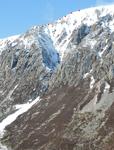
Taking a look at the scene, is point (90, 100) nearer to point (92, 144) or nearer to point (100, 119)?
point (100, 119)

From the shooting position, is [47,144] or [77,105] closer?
[47,144]

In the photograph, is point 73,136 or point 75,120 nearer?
point 73,136

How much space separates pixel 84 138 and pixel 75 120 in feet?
64.1

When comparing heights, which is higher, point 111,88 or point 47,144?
point 111,88

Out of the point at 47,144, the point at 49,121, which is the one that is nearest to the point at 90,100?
the point at 49,121

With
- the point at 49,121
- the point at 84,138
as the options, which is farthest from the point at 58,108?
the point at 84,138

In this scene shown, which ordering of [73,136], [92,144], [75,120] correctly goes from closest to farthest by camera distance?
[92,144] < [73,136] < [75,120]

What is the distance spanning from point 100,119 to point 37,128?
3008 cm

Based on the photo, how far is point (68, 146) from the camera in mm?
156875

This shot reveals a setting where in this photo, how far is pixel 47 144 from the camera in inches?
6526

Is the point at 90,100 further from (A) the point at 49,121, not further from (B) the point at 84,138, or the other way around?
(B) the point at 84,138

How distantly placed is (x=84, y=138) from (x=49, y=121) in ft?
105

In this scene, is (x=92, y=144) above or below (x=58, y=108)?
below

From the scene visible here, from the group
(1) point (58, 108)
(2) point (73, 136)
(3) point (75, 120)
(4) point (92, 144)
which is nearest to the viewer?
(4) point (92, 144)
